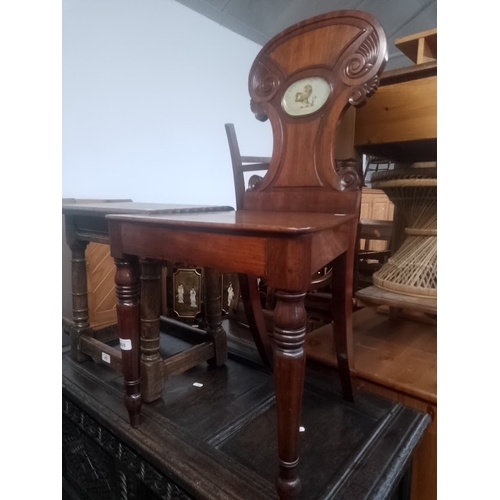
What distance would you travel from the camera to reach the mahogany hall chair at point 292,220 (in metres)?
0.61

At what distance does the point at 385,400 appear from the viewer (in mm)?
1008

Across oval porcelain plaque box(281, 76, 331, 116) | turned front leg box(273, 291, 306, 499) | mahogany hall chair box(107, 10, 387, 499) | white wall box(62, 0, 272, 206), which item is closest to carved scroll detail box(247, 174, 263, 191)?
mahogany hall chair box(107, 10, 387, 499)

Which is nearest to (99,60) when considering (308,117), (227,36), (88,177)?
(88,177)

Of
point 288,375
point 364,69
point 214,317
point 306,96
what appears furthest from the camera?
point 214,317

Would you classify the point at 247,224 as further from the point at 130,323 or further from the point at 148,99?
the point at 148,99

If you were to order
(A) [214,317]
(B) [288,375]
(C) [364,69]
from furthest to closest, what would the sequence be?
(A) [214,317]
(C) [364,69]
(B) [288,375]

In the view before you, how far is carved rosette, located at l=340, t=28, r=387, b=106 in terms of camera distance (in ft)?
2.74

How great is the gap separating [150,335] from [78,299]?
43cm

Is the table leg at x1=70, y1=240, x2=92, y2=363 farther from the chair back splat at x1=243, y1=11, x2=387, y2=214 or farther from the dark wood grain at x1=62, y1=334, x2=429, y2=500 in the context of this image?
the chair back splat at x1=243, y1=11, x2=387, y2=214

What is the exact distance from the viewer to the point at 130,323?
0.87 metres

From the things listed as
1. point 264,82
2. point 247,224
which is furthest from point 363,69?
point 247,224
